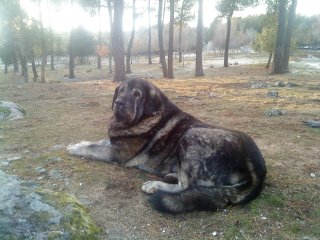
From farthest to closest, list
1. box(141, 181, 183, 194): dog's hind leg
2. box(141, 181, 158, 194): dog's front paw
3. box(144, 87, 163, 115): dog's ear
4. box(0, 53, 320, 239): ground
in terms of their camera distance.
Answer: box(144, 87, 163, 115): dog's ear → box(141, 181, 158, 194): dog's front paw → box(141, 181, 183, 194): dog's hind leg → box(0, 53, 320, 239): ground

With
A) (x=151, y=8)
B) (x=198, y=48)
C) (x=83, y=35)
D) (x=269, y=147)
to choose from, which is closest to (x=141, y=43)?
(x=83, y=35)

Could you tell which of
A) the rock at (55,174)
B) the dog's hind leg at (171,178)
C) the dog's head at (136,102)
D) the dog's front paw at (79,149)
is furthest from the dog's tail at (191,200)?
the dog's front paw at (79,149)

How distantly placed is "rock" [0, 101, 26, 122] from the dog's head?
5.84m

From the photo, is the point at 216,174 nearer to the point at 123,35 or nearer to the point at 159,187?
the point at 159,187

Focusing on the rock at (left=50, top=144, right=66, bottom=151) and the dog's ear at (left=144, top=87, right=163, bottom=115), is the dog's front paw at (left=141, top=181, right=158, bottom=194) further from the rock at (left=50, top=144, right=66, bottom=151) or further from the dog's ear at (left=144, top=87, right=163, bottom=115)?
the rock at (left=50, top=144, right=66, bottom=151)

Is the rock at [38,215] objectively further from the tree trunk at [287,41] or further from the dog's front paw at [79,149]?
the tree trunk at [287,41]

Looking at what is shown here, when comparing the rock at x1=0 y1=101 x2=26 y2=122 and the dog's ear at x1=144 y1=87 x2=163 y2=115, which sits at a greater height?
the dog's ear at x1=144 y1=87 x2=163 y2=115

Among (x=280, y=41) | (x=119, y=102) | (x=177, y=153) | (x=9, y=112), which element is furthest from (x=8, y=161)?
(x=280, y=41)

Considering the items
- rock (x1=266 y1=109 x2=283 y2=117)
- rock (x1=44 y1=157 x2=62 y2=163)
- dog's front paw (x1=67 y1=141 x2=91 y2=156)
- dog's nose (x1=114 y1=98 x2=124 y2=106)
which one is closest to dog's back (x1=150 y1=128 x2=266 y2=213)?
dog's nose (x1=114 y1=98 x2=124 y2=106)

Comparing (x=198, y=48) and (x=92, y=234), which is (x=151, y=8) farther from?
(x=92, y=234)

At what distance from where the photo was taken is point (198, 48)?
2666cm

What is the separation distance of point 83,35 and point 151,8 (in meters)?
18.8

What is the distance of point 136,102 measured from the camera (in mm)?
5172

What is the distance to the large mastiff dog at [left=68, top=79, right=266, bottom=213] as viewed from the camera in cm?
401
